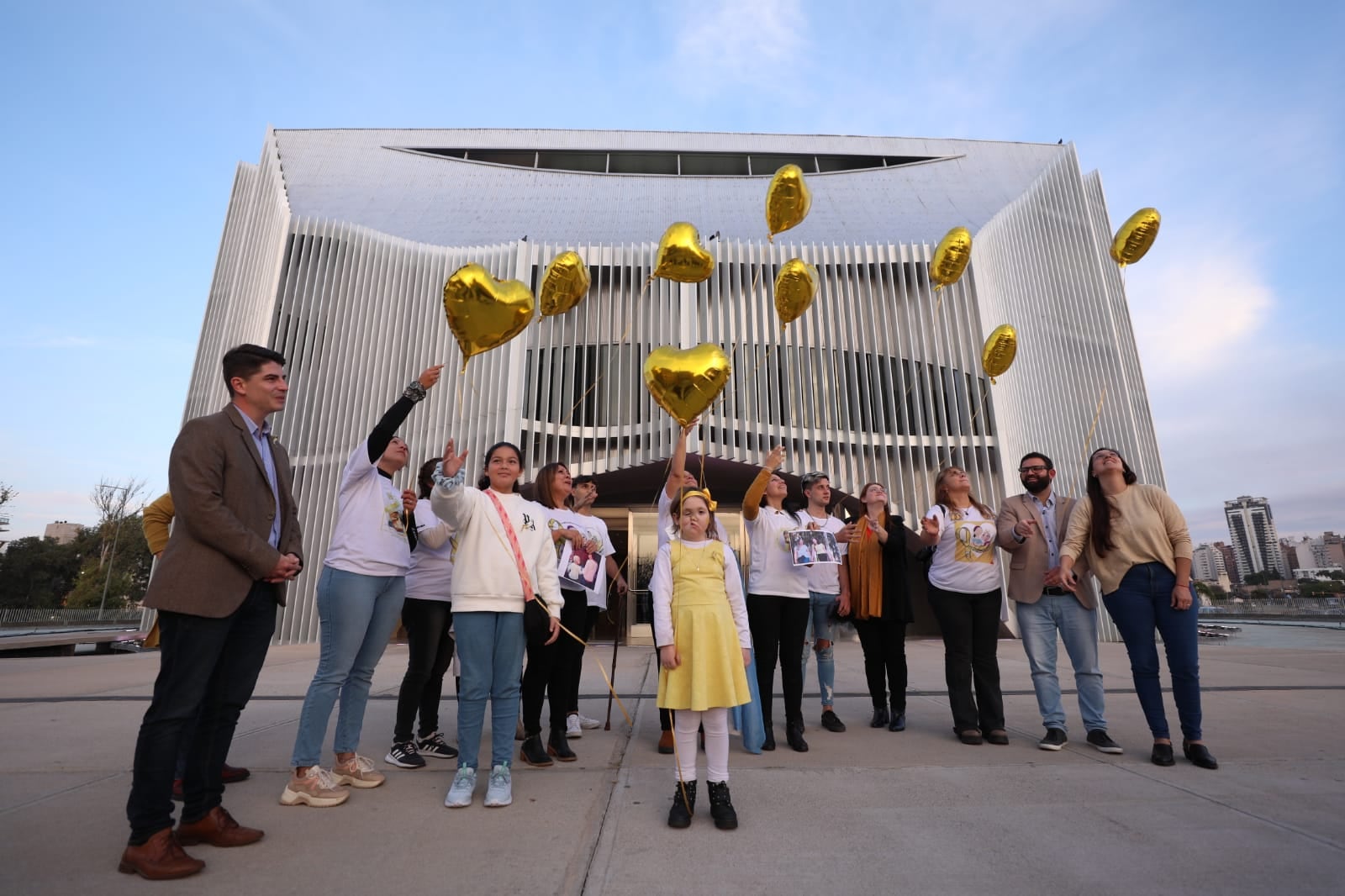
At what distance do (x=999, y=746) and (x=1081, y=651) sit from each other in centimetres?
73

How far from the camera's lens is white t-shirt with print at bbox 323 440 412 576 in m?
2.95

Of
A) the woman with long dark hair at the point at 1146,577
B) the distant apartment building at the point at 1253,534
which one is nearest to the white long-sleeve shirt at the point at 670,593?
the woman with long dark hair at the point at 1146,577

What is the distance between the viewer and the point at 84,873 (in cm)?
201

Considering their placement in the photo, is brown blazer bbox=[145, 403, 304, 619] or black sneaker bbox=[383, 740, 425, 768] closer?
brown blazer bbox=[145, 403, 304, 619]

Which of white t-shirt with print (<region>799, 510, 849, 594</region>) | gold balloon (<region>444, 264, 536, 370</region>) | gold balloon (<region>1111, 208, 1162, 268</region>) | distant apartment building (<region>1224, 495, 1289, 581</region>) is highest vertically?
distant apartment building (<region>1224, 495, 1289, 581</region>)

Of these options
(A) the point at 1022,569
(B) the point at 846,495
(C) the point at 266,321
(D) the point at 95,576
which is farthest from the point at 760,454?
(D) the point at 95,576

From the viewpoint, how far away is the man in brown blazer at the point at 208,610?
6.78 feet

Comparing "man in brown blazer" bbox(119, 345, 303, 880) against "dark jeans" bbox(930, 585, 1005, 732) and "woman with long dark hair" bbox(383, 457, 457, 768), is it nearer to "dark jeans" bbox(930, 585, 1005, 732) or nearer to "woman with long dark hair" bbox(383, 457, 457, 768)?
"woman with long dark hair" bbox(383, 457, 457, 768)

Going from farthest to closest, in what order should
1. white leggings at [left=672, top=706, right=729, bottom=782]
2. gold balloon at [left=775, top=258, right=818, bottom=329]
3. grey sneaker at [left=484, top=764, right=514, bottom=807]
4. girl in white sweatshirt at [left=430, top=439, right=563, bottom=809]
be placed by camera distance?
1. gold balloon at [left=775, top=258, right=818, bottom=329]
2. girl in white sweatshirt at [left=430, top=439, right=563, bottom=809]
3. grey sneaker at [left=484, top=764, right=514, bottom=807]
4. white leggings at [left=672, top=706, right=729, bottom=782]

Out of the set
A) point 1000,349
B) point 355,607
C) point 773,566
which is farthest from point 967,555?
point 1000,349

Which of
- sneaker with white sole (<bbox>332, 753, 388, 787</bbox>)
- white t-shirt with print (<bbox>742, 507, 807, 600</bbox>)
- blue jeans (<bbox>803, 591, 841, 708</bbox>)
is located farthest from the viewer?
blue jeans (<bbox>803, 591, 841, 708</bbox>)

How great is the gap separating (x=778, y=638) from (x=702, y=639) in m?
1.41

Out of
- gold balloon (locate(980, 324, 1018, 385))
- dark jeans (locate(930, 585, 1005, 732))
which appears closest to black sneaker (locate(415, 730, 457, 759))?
dark jeans (locate(930, 585, 1005, 732))

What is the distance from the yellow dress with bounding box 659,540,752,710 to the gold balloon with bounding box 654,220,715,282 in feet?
10.8
